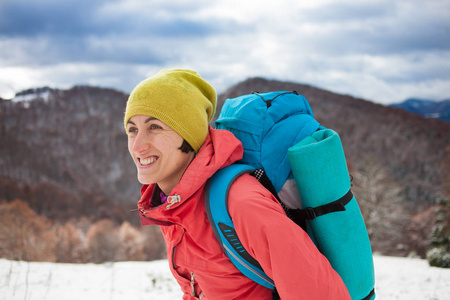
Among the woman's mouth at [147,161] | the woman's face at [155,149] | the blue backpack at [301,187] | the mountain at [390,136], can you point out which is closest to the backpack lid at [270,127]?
the blue backpack at [301,187]

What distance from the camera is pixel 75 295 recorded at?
611 centimetres

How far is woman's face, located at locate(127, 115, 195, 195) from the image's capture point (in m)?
1.67

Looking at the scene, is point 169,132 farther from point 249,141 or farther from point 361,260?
point 361,260

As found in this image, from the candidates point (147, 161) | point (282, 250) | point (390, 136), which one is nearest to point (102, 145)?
point (390, 136)

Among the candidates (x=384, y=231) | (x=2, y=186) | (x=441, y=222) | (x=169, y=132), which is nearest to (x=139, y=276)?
(x=169, y=132)

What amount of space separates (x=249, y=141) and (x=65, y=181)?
11471 cm

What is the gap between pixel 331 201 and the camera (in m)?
1.50

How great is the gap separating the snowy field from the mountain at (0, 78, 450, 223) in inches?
1871

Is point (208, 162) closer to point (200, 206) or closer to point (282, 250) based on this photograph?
point (200, 206)

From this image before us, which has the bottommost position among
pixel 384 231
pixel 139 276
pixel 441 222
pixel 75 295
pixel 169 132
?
pixel 384 231

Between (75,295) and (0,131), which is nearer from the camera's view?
(75,295)

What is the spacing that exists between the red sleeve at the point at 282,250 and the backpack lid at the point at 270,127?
0.30 metres

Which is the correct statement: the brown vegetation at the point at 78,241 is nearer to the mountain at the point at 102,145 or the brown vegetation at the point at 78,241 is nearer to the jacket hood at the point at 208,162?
the mountain at the point at 102,145

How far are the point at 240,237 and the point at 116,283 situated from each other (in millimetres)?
6556
